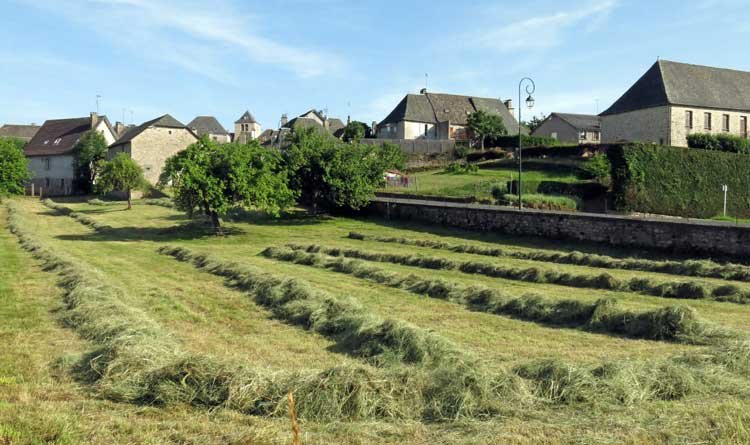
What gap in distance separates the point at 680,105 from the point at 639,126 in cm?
371

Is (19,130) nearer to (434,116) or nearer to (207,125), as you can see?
(207,125)

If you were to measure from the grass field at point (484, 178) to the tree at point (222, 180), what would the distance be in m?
13.7

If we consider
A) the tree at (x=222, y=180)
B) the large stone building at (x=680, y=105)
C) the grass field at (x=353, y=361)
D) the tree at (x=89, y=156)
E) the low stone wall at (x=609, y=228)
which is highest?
the large stone building at (x=680, y=105)

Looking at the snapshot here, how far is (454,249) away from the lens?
24.1 m

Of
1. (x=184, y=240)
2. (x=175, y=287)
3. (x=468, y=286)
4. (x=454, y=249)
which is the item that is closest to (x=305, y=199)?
(x=184, y=240)

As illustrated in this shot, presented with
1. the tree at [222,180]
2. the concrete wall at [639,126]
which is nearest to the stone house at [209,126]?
the concrete wall at [639,126]

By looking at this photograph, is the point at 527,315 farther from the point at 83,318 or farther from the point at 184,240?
the point at 184,240

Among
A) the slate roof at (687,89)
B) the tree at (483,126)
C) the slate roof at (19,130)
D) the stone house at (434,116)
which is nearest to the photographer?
the slate roof at (687,89)

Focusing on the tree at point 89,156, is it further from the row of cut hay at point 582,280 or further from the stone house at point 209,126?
the row of cut hay at point 582,280

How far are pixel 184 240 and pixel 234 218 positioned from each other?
29.3 feet

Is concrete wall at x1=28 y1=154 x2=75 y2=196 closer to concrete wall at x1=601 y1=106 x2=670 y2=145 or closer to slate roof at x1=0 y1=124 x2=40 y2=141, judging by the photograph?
slate roof at x1=0 y1=124 x2=40 y2=141

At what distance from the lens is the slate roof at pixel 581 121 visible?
71.4 metres

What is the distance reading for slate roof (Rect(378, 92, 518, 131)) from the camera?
80.1m

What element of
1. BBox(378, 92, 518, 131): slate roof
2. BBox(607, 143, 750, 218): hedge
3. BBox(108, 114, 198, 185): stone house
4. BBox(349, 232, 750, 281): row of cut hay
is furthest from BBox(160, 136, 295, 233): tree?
BBox(378, 92, 518, 131): slate roof
